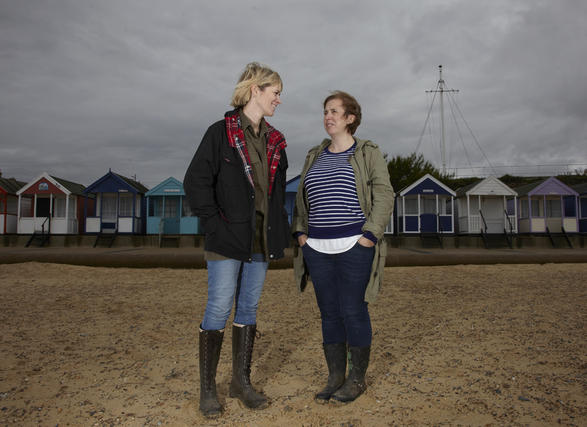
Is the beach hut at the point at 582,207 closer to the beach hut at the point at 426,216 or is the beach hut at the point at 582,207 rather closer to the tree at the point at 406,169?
the beach hut at the point at 426,216

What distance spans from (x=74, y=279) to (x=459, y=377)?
27.2 ft

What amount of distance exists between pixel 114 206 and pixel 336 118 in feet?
69.3

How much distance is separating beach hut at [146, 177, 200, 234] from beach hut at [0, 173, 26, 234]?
7.47m

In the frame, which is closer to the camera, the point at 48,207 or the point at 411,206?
the point at 48,207

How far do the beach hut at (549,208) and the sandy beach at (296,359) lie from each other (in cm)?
1633

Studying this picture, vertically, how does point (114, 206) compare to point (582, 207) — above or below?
below

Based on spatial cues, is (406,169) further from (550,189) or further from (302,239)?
(302,239)

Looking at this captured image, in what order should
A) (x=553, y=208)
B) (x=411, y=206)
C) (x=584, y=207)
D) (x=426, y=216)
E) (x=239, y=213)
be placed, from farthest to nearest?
(x=584, y=207), (x=553, y=208), (x=411, y=206), (x=426, y=216), (x=239, y=213)

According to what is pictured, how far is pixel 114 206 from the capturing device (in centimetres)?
2147

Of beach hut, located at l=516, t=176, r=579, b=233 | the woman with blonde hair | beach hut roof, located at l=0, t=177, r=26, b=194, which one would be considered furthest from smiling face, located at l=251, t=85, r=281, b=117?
beach hut roof, located at l=0, t=177, r=26, b=194

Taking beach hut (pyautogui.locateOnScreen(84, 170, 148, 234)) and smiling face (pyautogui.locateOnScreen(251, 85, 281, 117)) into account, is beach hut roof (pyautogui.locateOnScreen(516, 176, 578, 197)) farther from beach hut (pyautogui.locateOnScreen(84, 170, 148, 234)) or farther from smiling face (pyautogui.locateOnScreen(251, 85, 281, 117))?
smiling face (pyautogui.locateOnScreen(251, 85, 281, 117))

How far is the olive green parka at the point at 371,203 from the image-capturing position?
9.00 feet

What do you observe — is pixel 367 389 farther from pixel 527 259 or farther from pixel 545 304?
pixel 527 259

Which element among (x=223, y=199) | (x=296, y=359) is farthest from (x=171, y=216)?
(x=223, y=199)
